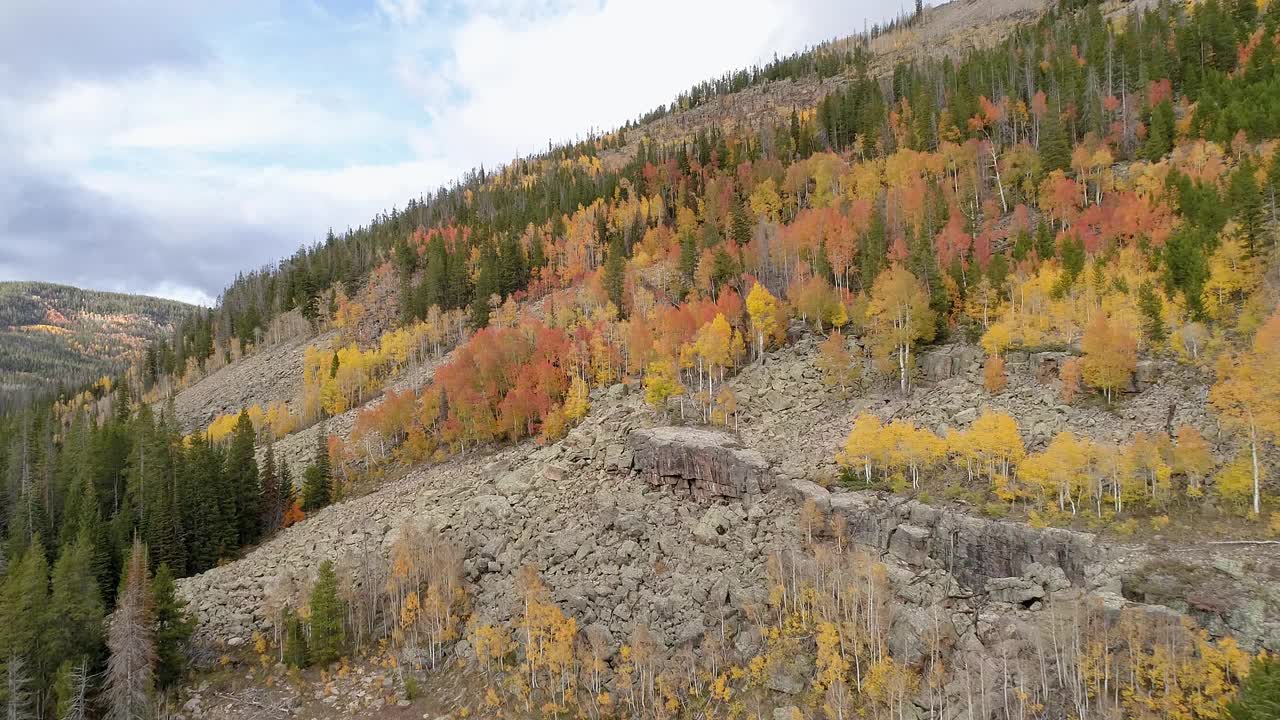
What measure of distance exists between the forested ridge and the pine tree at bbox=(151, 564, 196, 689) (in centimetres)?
26

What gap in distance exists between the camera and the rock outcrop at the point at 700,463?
51.3 m

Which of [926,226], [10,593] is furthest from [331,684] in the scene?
[926,226]

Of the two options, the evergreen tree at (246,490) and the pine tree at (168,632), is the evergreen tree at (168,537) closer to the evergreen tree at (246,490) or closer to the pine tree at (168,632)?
the evergreen tree at (246,490)

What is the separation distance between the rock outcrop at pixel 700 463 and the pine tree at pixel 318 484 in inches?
1579

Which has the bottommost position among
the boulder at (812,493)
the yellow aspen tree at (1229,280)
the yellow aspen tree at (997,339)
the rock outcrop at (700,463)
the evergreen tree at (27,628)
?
the evergreen tree at (27,628)

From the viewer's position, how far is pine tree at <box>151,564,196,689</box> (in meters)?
45.8

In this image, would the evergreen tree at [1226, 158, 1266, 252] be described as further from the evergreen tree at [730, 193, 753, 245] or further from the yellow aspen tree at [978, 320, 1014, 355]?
the evergreen tree at [730, 193, 753, 245]

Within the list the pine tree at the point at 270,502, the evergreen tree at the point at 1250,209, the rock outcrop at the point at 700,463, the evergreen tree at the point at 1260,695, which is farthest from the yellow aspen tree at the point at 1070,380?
the pine tree at the point at 270,502

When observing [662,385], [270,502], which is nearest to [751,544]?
[662,385]

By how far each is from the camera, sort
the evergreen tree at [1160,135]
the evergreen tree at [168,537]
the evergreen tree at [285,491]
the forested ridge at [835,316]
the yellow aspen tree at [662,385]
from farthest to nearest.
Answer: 1. the evergreen tree at [1160,135]
2. the evergreen tree at [285,491]
3. the yellow aspen tree at [662,385]
4. the evergreen tree at [168,537]
5. the forested ridge at [835,316]

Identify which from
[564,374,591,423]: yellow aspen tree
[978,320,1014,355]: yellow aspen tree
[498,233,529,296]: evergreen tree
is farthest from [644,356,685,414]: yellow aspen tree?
[498,233,529,296]: evergreen tree

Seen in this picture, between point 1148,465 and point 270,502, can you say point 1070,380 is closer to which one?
point 1148,465

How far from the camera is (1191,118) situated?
77.2m

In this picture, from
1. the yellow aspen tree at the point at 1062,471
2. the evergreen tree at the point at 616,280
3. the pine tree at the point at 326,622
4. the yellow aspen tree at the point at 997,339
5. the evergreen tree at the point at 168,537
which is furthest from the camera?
the evergreen tree at the point at 616,280
